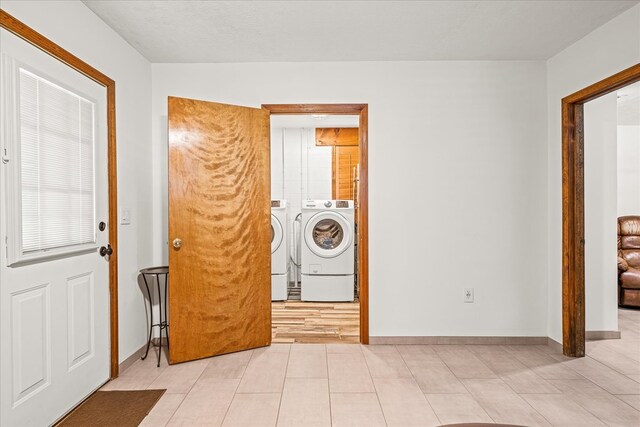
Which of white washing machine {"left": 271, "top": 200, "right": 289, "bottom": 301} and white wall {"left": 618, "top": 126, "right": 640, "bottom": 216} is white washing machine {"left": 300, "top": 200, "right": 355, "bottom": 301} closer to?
white washing machine {"left": 271, "top": 200, "right": 289, "bottom": 301}

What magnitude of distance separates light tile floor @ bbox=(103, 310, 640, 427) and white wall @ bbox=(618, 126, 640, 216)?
2.97 meters

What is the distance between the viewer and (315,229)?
204 inches

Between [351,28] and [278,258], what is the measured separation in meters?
3.09

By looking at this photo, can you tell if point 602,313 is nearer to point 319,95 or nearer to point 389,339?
point 389,339

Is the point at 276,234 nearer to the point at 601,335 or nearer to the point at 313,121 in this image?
the point at 313,121

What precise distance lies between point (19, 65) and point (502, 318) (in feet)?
11.9

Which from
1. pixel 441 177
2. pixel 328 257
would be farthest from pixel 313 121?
pixel 441 177

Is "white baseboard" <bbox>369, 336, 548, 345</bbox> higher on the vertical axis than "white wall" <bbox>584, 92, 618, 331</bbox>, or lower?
lower

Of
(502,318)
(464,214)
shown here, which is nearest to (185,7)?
(464,214)

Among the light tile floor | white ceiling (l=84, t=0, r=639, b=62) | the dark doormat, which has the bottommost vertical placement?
the light tile floor

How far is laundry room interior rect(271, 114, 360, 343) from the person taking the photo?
423 centimetres

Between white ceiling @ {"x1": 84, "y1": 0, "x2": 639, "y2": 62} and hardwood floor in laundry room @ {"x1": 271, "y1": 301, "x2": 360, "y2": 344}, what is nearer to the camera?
white ceiling @ {"x1": 84, "y1": 0, "x2": 639, "y2": 62}

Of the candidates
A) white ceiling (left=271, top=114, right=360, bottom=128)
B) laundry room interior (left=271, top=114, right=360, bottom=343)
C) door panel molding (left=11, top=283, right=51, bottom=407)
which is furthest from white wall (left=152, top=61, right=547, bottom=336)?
white ceiling (left=271, top=114, right=360, bottom=128)

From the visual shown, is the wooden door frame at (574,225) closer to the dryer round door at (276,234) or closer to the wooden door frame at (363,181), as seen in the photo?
the wooden door frame at (363,181)
